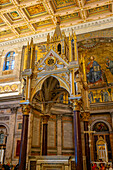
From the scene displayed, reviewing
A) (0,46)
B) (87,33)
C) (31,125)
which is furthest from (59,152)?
(0,46)

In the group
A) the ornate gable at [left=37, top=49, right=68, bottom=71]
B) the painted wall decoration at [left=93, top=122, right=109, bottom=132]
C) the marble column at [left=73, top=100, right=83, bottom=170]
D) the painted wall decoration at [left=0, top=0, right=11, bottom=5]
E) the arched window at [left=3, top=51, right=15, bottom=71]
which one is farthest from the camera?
the arched window at [left=3, top=51, right=15, bottom=71]

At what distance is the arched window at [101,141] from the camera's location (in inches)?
511

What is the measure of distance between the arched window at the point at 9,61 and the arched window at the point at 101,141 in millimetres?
8508

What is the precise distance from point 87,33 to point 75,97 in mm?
8019

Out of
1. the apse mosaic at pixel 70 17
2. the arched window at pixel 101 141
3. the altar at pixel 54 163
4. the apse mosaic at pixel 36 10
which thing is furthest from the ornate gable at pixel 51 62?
the arched window at pixel 101 141

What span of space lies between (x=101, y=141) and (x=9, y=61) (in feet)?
32.5

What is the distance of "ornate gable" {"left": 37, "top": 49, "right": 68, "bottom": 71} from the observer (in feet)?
25.7

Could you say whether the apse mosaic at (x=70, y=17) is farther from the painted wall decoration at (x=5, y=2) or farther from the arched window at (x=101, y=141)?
the arched window at (x=101, y=141)

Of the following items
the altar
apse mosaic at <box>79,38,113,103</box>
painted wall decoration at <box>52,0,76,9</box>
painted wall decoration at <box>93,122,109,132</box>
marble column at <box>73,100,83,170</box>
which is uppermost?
painted wall decoration at <box>52,0,76,9</box>

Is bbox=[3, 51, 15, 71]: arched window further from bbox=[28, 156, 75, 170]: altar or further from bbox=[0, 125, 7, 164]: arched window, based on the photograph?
bbox=[28, 156, 75, 170]: altar

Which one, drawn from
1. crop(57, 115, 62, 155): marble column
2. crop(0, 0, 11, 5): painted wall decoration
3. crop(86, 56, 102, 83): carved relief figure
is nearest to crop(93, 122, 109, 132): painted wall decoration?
crop(57, 115, 62, 155): marble column

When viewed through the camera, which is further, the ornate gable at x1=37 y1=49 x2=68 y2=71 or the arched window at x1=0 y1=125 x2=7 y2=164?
the arched window at x1=0 y1=125 x2=7 y2=164

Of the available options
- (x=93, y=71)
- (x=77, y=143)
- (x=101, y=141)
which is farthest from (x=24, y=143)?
(x=93, y=71)

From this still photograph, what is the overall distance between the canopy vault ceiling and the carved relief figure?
3.57m
